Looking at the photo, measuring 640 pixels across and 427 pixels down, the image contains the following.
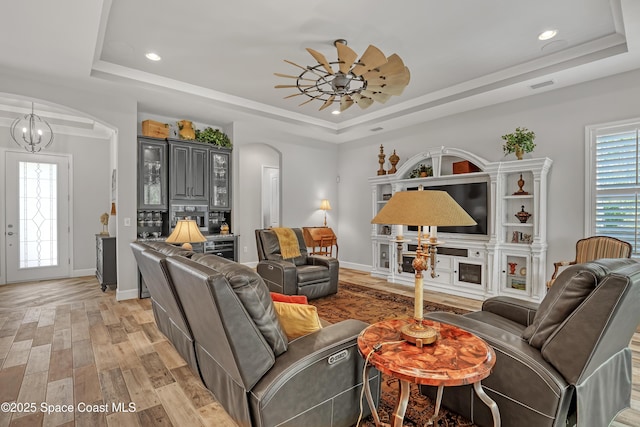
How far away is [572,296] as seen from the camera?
1.45 metres

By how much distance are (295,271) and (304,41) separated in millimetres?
2807

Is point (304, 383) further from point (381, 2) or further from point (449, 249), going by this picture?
point (449, 249)

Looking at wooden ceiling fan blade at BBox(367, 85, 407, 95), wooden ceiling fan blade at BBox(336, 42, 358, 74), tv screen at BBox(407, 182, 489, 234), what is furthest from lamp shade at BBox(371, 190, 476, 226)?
tv screen at BBox(407, 182, 489, 234)

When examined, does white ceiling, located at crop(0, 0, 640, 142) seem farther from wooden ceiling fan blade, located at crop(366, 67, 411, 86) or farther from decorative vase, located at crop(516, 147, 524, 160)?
decorative vase, located at crop(516, 147, 524, 160)

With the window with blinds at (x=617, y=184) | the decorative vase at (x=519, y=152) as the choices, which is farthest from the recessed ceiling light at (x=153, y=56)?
the window with blinds at (x=617, y=184)

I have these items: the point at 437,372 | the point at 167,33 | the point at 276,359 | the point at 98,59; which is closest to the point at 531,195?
the point at 437,372

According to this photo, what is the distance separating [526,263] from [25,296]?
7.23 metres

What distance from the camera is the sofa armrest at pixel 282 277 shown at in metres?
4.14

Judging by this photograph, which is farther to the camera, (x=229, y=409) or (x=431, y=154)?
(x=431, y=154)

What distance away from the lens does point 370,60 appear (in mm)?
2740

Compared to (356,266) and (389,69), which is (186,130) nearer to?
(389,69)

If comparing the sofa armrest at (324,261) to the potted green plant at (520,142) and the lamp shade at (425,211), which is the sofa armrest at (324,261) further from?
the lamp shade at (425,211)

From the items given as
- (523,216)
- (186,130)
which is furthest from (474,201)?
(186,130)

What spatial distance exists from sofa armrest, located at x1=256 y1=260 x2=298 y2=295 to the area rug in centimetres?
40
